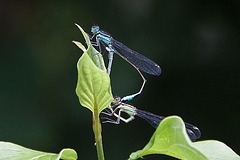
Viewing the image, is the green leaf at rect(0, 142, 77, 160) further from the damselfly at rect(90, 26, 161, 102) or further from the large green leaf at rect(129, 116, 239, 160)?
the damselfly at rect(90, 26, 161, 102)

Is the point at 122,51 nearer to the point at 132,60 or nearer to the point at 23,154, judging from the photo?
the point at 132,60

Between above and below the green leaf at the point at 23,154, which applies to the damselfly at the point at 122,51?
above

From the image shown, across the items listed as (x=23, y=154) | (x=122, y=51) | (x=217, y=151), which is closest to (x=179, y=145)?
(x=217, y=151)

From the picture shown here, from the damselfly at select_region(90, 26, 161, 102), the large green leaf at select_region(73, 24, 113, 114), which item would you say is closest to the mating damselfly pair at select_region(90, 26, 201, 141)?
the damselfly at select_region(90, 26, 161, 102)

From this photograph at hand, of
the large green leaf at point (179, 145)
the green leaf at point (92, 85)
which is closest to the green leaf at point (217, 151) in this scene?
the large green leaf at point (179, 145)

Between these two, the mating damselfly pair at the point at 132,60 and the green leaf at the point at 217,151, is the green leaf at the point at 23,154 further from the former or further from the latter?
the mating damselfly pair at the point at 132,60

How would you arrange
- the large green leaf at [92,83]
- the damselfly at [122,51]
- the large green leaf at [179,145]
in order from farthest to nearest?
the damselfly at [122,51] < the large green leaf at [92,83] < the large green leaf at [179,145]
